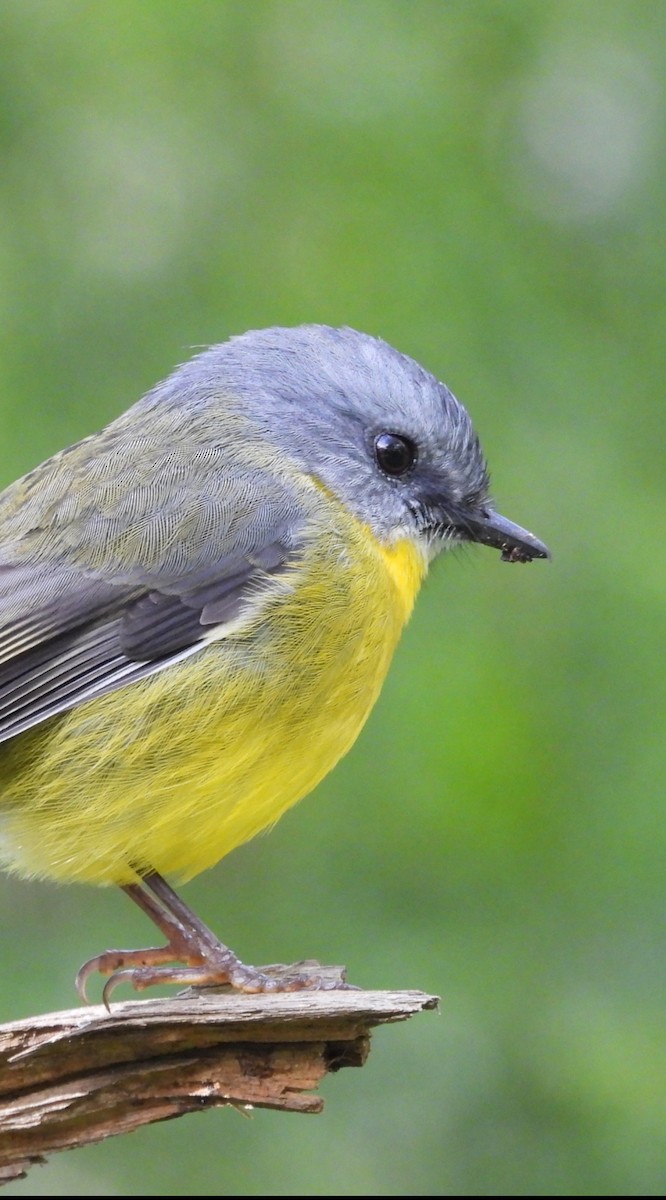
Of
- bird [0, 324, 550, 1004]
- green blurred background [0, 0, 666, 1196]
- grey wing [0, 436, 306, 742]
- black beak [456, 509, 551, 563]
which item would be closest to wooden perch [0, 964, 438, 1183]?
bird [0, 324, 550, 1004]

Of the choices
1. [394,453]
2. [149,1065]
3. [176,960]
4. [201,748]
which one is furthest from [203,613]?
[149,1065]

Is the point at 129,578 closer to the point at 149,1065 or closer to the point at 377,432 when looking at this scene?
the point at 377,432

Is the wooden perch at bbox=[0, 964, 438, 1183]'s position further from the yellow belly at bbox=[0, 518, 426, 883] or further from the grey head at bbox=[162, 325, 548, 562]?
the grey head at bbox=[162, 325, 548, 562]

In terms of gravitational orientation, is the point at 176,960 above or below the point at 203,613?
below

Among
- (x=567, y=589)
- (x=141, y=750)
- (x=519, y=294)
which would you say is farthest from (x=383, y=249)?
(x=141, y=750)

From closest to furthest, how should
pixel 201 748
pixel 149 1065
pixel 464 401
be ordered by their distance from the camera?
pixel 149 1065, pixel 201 748, pixel 464 401

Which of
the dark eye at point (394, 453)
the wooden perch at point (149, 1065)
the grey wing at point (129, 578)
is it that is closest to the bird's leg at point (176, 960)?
the wooden perch at point (149, 1065)
